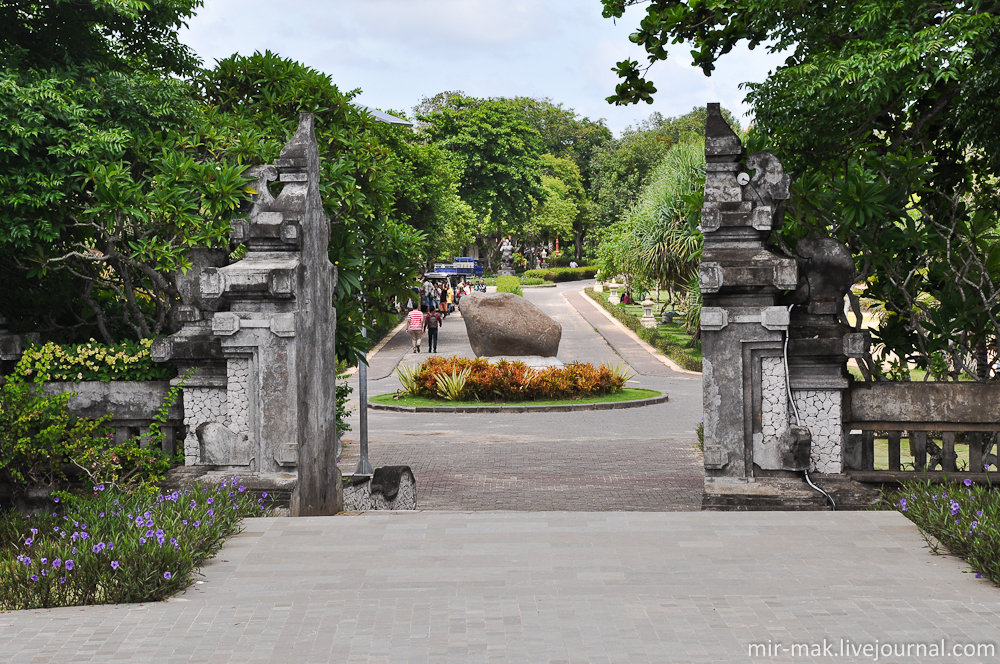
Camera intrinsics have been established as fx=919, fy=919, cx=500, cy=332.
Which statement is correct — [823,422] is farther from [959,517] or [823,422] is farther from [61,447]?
[61,447]

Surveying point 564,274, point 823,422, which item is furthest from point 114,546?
point 564,274

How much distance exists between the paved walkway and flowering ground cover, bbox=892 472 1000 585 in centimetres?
12

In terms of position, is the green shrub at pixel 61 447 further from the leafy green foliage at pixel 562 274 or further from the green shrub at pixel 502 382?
the leafy green foliage at pixel 562 274

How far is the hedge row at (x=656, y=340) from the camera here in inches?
1098

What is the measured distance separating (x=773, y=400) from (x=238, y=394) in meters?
4.35

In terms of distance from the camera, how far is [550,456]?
13805 mm

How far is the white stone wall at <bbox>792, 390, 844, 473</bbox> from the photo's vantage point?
7.44m

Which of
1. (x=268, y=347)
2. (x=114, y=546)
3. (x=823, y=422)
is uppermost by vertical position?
(x=268, y=347)

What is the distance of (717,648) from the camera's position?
4.51 m

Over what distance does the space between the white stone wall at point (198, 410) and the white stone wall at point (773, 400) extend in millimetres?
4412

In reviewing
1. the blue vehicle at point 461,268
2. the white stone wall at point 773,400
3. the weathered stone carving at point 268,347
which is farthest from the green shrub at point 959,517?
the blue vehicle at point 461,268

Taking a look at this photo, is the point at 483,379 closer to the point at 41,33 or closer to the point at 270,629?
the point at 41,33

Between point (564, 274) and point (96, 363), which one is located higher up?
point (564, 274)

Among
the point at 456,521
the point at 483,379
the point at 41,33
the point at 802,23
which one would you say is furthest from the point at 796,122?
the point at 483,379
